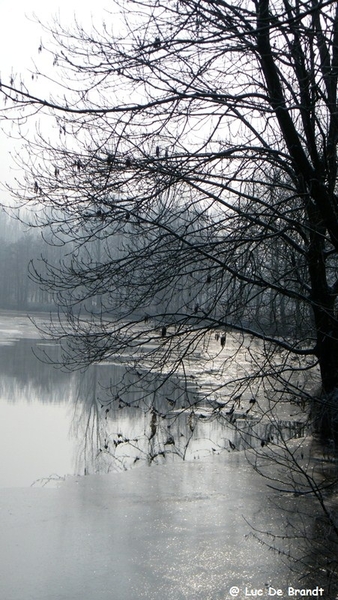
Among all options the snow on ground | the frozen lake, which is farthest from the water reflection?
the snow on ground

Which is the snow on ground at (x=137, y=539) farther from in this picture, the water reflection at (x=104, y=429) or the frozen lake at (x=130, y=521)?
the water reflection at (x=104, y=429)

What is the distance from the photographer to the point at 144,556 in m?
5.69

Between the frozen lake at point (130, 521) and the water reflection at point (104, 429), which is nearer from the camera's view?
the frozen lake at point (130, 521)

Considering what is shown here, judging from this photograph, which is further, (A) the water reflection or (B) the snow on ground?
(A) the water reflection

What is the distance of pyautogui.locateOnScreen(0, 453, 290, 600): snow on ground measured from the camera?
511cm

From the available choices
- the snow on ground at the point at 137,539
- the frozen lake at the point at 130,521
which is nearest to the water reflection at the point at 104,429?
the frozen lake at the point at 130,521

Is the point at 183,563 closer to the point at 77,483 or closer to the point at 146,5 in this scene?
the point at 77,483

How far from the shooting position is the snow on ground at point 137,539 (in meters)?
5.11

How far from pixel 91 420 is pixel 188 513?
22.1 feet

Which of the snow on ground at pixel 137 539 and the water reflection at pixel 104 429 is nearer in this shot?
the snow on ground at pixel 137 539

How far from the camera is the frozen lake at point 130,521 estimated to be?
517 centimetres

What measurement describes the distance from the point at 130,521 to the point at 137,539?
0.52m

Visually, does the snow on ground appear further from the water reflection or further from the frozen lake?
the water reflection

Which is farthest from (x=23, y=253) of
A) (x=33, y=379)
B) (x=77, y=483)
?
(x=77, y=483)
